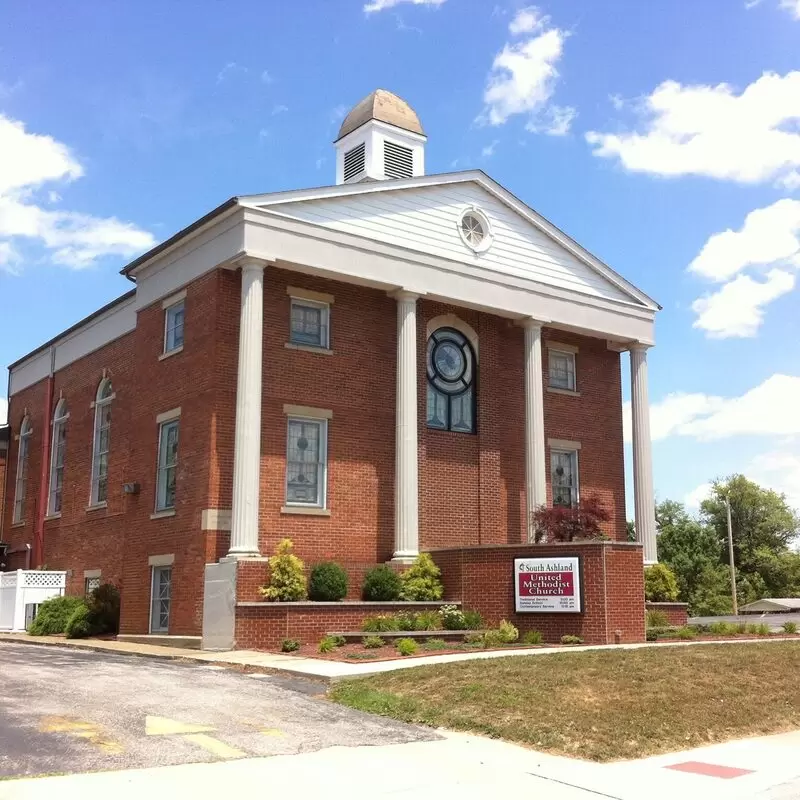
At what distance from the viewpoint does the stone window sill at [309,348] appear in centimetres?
2473

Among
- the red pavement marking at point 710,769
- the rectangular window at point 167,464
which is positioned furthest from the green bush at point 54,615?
the red pavement marking at point 710,769

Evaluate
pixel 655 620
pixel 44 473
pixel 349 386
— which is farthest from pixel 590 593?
pixel 44 473

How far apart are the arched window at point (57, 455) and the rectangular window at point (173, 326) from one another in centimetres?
834

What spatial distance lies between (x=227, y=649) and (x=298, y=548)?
371 cm

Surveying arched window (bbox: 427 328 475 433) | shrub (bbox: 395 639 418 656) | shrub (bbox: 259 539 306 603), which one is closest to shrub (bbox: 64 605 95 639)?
shrub (bbox: 259 539 306 603)

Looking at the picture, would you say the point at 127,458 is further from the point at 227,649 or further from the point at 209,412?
the point at 227,649

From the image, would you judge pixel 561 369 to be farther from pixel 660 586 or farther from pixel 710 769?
pixel 710 769

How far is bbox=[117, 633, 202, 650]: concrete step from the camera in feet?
72.8

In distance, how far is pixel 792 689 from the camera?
14.7m

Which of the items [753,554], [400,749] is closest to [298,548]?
[400,749]

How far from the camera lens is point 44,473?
3331 cm

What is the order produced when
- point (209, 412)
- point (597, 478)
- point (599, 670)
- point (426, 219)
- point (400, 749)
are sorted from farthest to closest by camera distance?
point (597, 478) → point (426, 219) → point (209, 412) → point (599, 670) → point (400, 749)

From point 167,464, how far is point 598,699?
601 inches

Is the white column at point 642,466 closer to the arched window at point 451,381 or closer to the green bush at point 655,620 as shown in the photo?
the green bush at point 655,620
